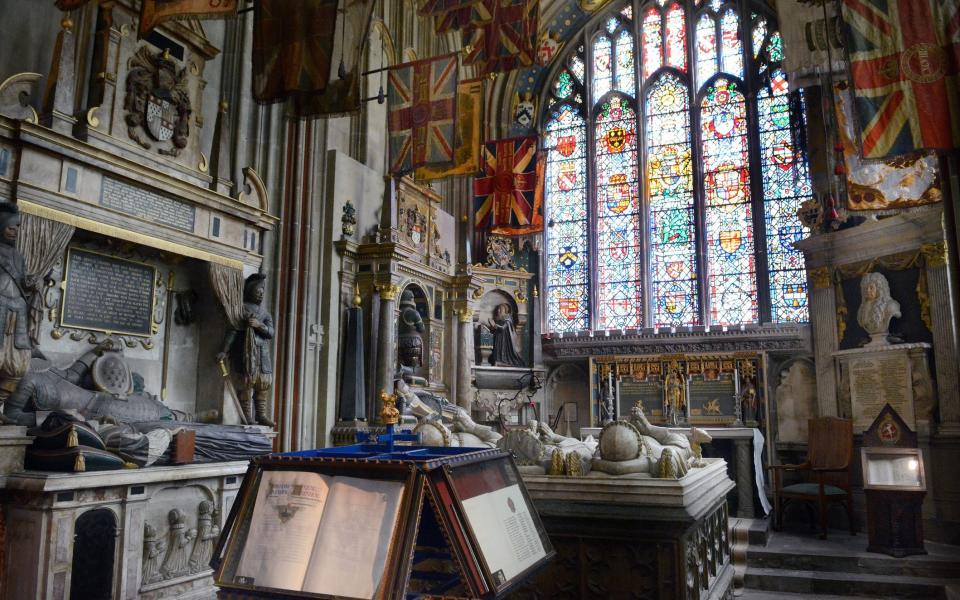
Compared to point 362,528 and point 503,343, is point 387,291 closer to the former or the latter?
point 503,343

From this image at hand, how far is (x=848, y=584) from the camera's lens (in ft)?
21.2

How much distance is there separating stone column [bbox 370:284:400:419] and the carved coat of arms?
339cm

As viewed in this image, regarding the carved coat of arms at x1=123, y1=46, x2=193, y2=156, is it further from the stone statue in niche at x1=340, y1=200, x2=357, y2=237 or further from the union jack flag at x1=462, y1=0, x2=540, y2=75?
the union jack flag at x1=462, y1=0, x2=540, y2=75

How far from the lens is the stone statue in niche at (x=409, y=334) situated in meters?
10.4

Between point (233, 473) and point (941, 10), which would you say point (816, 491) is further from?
point (233, 473)

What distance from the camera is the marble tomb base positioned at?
15.4 feet

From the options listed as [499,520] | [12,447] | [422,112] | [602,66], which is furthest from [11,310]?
[602,66]

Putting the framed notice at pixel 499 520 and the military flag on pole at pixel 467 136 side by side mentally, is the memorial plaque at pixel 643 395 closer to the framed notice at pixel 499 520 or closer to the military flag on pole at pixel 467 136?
the military flag on pole at pixel 467 136

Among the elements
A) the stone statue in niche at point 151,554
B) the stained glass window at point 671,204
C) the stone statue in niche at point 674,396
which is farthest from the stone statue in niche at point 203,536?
the stained glass window at point 671,204

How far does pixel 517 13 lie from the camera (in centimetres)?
835

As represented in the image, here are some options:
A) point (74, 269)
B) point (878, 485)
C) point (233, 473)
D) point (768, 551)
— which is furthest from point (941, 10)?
point (74, 269)

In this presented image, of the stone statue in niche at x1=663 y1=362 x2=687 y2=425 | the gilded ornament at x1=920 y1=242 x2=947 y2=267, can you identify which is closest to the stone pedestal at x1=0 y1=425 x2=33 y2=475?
the stone statue in niche at x1=663 y1=362 x2=687 y2=425

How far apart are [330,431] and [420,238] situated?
11.8 feet

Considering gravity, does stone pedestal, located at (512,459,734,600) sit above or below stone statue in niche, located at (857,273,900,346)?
below
